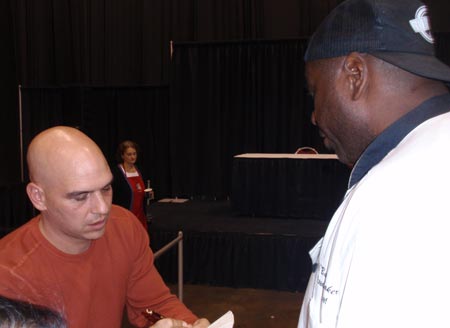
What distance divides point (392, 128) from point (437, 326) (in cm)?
30

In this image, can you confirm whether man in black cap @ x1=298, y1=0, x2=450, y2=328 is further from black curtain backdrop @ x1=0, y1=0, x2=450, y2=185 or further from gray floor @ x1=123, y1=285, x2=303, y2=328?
black curtain backdrop @ x1=0, y1=0, x2=450, y2=185

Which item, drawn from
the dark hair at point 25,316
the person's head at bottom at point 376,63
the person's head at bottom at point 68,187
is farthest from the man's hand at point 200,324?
the person's head at bottom at point 376,63

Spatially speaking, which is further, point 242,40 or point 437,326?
point 242,40

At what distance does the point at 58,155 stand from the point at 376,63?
92 cm

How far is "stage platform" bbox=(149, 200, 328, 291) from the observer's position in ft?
14.4

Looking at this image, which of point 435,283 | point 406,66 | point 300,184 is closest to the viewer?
point 435,283

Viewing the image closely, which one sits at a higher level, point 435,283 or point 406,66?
point 406,66

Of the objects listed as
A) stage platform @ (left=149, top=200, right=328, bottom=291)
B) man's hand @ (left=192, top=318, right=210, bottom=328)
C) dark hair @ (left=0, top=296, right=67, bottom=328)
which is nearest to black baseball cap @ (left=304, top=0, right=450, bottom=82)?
dark hair @ (left=0, top=296, right=67, bottom=328)

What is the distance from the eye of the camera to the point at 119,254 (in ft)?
4.82

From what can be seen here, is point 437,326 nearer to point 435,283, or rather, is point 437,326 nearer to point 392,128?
point 435,283

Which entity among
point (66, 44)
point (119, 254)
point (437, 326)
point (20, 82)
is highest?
point (66, 44)

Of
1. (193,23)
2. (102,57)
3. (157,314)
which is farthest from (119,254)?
(102,57)

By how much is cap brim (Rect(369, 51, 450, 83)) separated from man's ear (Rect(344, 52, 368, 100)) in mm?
24

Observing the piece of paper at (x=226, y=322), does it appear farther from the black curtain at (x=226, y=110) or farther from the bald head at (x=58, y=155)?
the black curtain at (x=226, y=110)
